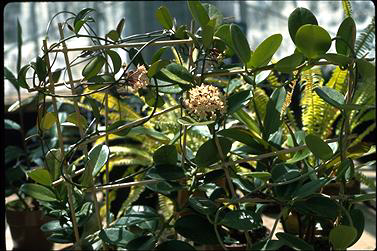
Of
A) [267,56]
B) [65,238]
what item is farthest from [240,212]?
[65,238]

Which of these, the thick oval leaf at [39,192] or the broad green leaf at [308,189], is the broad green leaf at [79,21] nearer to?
the thick oval leaf at [39,192]

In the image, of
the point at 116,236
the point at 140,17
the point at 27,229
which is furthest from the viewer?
the point at 140,17

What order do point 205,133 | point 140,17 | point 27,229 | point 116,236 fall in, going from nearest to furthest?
point 116,236 → point 205,133 → point 27,229 → point 140,17

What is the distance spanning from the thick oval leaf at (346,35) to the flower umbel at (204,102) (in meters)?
0.21

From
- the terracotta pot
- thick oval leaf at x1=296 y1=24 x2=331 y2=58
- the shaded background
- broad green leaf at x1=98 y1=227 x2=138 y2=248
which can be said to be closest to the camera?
thick oval leaf at x1=296 y1=24 x2=331 y2=58

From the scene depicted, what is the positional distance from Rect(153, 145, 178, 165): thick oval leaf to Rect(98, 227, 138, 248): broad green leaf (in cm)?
13

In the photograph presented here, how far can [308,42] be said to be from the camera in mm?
788

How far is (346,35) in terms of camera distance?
85cm

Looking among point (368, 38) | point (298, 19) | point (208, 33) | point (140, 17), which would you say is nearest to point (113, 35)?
point (208, 33)

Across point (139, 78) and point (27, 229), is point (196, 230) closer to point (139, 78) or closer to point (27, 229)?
point (139, 78)

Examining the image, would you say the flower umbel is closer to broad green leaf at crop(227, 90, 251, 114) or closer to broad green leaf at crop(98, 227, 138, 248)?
broad green leaf at crop(227, 90, 251, 114)

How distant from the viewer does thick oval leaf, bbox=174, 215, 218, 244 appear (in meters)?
0.90

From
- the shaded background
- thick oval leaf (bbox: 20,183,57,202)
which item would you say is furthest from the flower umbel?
the shaded background

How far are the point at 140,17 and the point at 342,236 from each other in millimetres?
2232
